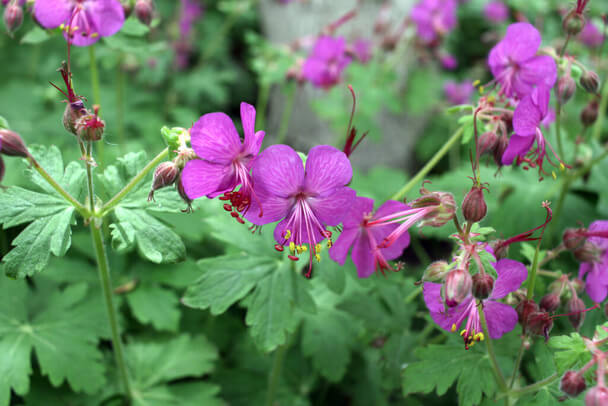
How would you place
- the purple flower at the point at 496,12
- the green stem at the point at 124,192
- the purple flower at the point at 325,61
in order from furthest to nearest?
the purple flower at the point at 496,12, the purple flower at the point at 325,61, the green stem at the point at 124,192

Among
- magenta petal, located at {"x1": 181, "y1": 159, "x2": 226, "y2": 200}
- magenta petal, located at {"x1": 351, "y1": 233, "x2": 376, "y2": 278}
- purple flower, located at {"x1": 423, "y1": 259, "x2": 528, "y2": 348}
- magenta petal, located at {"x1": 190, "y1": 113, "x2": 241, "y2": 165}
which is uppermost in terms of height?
magenta petal, located at {"x1": 190, "y1": 113, "x2": 241, "y2": 165}

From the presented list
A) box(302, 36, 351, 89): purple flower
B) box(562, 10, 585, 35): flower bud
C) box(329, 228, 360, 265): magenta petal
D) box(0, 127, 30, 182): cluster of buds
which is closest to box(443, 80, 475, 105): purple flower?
box(302, 36, 351, 89): purple flower

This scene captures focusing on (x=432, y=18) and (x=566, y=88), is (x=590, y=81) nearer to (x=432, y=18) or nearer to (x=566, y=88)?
(x=566, y=88)

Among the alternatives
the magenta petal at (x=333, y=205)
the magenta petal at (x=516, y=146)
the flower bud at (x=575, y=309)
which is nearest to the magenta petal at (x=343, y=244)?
the magenta petal at (x=333, y=205)

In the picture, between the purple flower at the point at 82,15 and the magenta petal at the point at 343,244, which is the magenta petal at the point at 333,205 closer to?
the magenta petal at the point at 343,244

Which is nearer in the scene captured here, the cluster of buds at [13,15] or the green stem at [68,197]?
the green stem at [68,197]

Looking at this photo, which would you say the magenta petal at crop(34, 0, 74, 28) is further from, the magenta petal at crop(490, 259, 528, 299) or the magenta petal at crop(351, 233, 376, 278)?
the magenta petal at crop(490, 259, 528, 299)
